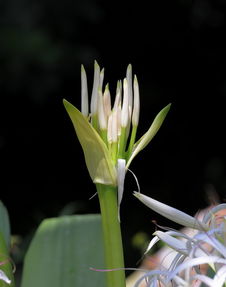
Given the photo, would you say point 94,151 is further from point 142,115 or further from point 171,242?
point 142,115

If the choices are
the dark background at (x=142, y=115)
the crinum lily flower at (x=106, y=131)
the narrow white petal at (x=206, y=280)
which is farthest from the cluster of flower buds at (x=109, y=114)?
the dark background at (x=142, y=115)

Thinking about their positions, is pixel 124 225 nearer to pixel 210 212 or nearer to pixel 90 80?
pixel 90 80

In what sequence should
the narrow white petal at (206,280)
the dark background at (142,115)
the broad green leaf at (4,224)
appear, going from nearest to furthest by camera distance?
1. the narrow white petal at (206,280)
2. the broad green leaf at (4,224)
3. the dark background at (142,115)

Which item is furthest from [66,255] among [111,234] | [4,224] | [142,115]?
[142,115]

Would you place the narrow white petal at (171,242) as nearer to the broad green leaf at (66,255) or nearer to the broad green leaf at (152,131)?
the broad green leaf at (152,131)

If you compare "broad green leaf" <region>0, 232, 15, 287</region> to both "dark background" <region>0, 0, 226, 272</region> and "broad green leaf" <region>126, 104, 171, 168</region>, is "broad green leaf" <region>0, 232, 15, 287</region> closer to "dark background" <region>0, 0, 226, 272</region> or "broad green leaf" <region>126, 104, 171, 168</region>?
"broad green leaf" <region>126, 104, 171, 168</region>

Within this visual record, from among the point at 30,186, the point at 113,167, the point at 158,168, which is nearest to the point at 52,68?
the point at 30,186

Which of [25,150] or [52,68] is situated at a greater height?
[52,68]
